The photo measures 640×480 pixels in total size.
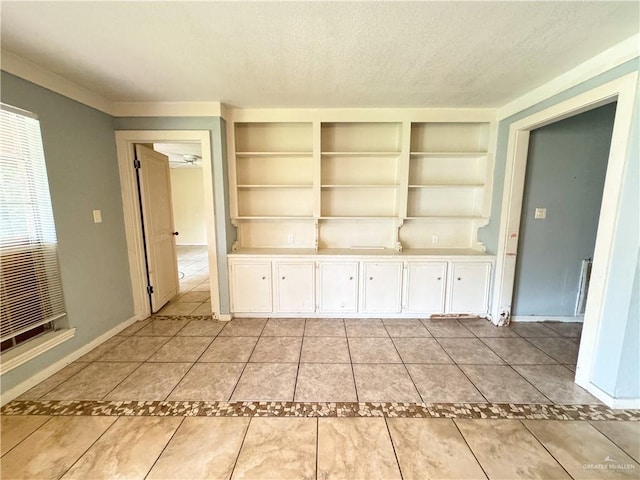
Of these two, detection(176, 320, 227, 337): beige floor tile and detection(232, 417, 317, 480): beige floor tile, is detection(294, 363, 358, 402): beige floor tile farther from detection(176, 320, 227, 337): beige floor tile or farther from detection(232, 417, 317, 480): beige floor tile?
detection(176, 320, 227, 337): beige floor tile

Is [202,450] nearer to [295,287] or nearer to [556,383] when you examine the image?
[295,287]

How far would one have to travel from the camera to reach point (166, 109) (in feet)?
8.97

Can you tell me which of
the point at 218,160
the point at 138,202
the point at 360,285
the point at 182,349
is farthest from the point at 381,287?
the point at 138,202

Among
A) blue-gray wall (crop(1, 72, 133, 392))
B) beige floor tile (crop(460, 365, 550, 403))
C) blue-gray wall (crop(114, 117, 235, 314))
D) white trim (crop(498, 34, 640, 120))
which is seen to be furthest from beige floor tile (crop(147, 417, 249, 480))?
white trim (crop(498, 34, 640, 120))

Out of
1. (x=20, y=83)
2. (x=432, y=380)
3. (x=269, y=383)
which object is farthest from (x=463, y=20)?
(x=20, y=83)

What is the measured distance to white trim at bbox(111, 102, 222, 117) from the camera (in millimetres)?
2727

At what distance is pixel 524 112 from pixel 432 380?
272 centimetres

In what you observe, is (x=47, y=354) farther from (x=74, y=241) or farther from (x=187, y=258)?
(x=187, y=258)

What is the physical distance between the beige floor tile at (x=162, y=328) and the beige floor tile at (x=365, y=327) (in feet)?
6.25

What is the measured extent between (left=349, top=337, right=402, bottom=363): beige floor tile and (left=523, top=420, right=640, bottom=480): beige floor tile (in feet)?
3.26

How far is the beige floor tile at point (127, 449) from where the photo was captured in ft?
4.38

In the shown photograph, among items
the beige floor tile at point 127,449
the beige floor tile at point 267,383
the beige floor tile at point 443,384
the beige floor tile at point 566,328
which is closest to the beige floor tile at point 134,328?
the beige floor tile at point 127,449

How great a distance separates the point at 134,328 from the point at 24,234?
1415 mm

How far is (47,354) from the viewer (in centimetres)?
207
